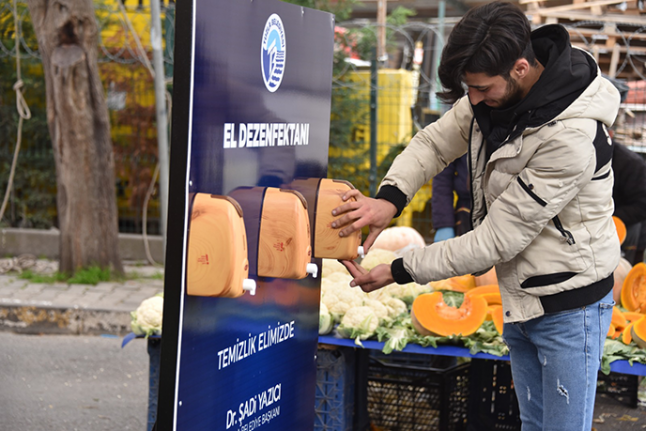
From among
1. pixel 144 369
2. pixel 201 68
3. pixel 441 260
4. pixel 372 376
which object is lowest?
pixel 144 369

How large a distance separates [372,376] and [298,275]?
1.99 m

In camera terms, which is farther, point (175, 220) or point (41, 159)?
point (41, 159)

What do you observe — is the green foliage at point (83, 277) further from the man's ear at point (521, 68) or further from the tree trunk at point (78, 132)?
the man's ear at point (521, 68)

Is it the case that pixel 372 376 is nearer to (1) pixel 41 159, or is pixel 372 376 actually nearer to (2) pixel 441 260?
(2) pixel 441 260

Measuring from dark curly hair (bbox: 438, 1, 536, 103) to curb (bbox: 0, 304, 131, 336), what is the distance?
473 centimetres

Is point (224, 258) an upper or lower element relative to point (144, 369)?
upper

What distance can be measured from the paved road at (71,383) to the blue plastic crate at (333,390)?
1413 millimetres

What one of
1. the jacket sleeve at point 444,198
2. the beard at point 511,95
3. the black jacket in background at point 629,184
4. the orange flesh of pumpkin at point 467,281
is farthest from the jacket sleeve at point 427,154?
the black jacket in background at point 629,184

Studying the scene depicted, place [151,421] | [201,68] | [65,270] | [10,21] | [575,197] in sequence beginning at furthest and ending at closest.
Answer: [10,21] → [65,270] → [151,421] → [575,197] → [201,68]

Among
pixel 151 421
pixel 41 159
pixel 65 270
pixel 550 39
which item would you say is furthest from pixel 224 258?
pixel 41 159

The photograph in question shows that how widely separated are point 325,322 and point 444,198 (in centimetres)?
199

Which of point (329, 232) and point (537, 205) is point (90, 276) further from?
point (537, 205)

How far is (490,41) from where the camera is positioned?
227 cm

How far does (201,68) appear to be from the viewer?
200 centimetres
